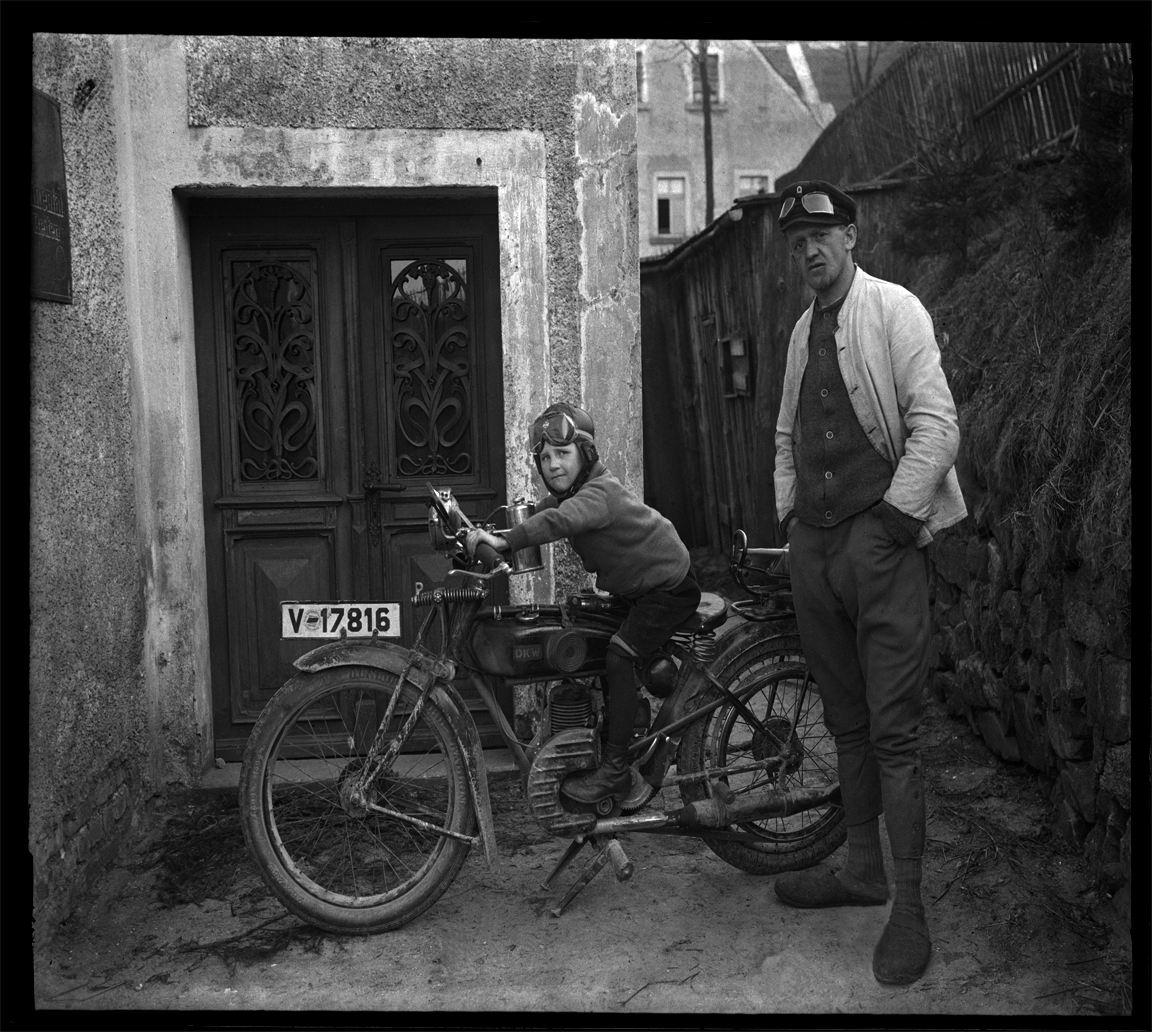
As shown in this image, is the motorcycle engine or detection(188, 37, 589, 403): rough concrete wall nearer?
the motorcycle engine

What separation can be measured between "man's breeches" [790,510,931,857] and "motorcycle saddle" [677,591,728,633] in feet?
1.19

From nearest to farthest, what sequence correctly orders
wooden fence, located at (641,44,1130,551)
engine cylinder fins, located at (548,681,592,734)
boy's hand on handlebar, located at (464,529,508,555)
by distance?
boy's hand on handlebar, located at (464,529,508,555) → engine cylinder fins, located at (548,681,592,734) → wooden fence, located at (641,44,1130,551)

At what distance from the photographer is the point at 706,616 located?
4.27 metres

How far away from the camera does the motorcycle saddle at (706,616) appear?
13.9 ft

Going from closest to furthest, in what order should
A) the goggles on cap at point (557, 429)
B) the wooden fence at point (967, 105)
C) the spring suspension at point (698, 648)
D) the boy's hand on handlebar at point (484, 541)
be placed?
the boy's hand on handlebar at point (484, 541) < the goggles on cap at point (557, 429) < the spring suspension at point (698, 648) < the wooden fence at point (967, 105)

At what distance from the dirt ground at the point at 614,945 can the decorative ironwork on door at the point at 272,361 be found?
1781mm

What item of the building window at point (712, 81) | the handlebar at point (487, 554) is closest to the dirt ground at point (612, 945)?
the handlebar at point (487, 554)

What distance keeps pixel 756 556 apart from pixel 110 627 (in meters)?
2.43

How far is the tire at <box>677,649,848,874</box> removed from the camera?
14.1ft

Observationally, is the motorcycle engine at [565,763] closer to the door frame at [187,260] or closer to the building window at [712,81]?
the door frame at [187,260]

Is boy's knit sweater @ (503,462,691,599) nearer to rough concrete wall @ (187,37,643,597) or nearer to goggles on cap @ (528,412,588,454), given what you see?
goggles on cap @ (528,412,588,454)

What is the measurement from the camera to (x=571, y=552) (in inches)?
211

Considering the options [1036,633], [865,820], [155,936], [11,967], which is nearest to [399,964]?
[155,936]

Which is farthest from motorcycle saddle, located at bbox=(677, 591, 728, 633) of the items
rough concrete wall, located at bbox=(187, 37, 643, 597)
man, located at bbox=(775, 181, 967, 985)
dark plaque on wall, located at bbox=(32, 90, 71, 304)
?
dark plaque on wall, located at bbox=(32, 90, 71, 304)
